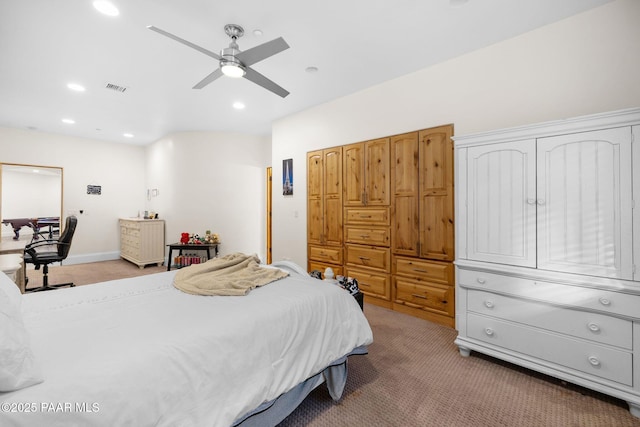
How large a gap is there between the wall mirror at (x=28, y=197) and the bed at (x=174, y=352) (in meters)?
6.05

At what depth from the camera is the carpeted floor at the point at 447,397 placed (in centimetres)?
167

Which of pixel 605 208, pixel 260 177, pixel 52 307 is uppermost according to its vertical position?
pixel 260 177

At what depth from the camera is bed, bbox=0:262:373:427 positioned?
92cm

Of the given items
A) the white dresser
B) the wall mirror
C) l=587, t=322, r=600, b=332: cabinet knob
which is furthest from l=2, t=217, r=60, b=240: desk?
l=587, t=322, r=600, b=332: cabinet knob

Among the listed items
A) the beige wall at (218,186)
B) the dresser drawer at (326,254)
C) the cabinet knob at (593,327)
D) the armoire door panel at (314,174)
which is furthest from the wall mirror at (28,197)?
the cabinet knob at (593,327)

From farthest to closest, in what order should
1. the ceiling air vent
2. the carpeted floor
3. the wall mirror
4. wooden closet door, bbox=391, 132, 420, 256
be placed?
the wall mirror < the ceiling air vent < wooden closet door, bbox=391, 132, 420, 256 < the carpeted floor

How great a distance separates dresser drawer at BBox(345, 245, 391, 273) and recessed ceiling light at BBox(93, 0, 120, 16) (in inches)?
136

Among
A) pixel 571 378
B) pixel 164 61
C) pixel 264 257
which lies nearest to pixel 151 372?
pixel 571 378

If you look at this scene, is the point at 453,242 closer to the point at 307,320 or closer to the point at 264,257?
the point at 307,320

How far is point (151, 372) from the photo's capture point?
104 centimetres

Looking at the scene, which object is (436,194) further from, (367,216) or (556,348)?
(556,348)

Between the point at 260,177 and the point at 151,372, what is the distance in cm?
551

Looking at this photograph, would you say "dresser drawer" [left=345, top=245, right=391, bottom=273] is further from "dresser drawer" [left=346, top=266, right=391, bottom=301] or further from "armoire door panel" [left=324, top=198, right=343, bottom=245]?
"armoire door panel" [left=324, top=198, right=343, bottom=245]

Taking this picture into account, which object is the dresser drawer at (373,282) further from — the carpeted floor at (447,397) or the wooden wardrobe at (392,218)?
the carpeted floor at (447,397)
